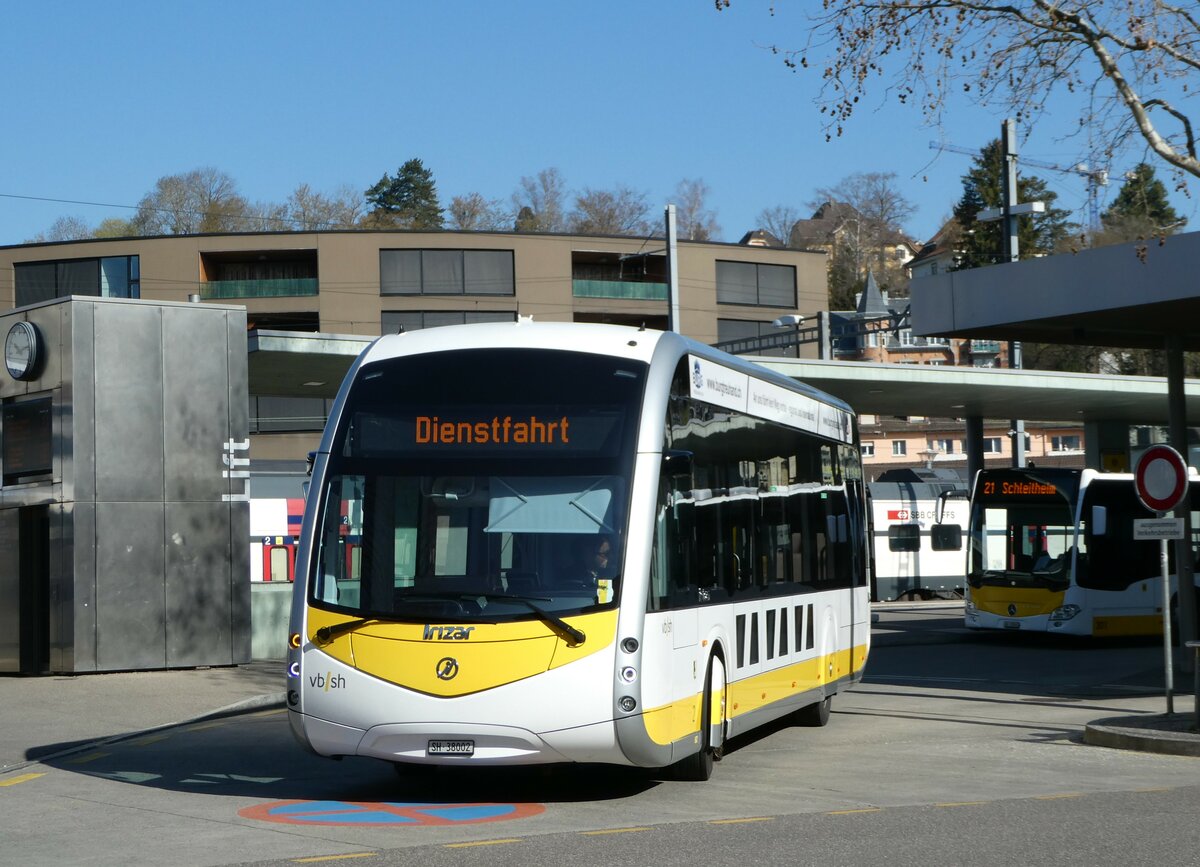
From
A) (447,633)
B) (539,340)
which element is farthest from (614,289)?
(447,633)

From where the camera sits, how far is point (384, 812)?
10086 millimetres

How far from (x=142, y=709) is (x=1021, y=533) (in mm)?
16698

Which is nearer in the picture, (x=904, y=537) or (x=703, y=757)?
(x=703, y=757)

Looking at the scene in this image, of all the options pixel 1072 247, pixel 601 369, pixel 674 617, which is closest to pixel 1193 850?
pixel 674 617

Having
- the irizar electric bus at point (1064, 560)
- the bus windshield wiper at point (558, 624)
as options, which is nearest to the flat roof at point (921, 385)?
the irizar electric bus at point (1064, 560)

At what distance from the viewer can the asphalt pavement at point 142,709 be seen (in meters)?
13.9

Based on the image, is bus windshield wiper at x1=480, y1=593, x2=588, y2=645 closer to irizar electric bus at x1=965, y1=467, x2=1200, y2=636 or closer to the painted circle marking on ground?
the painted circle marking on ground

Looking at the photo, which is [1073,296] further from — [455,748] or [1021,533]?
[455,748]

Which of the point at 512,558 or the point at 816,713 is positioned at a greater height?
the point at 512,558

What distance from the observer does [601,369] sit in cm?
1077

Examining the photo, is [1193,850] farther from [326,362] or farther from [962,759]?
[326,362]

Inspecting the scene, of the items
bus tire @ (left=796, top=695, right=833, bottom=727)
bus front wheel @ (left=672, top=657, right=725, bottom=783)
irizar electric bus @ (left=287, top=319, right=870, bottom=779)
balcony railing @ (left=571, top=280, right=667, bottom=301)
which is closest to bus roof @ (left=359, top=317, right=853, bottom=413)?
irizar electric bus @ (left=287, top=319, right=870, bottom=779)

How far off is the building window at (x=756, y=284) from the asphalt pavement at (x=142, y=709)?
1947 inches

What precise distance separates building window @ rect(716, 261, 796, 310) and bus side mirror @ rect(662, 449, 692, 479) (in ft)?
197
